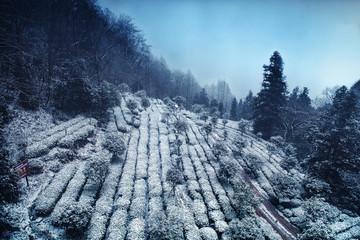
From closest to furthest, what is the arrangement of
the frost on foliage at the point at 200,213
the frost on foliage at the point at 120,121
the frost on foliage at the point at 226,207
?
the frost on foliage at the point at 200,213 → the frost on foliage at the point at 226,207 → the frost on foliage at the point at 120,121

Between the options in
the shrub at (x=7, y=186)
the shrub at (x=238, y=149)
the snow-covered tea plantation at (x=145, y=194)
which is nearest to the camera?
the shrub at (x=7, y=186)

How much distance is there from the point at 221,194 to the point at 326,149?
15.0m

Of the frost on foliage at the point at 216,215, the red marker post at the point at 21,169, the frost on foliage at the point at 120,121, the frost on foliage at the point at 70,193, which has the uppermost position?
the frost on foliage at the point at 120,121

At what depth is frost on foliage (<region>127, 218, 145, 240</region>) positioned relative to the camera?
10447mm

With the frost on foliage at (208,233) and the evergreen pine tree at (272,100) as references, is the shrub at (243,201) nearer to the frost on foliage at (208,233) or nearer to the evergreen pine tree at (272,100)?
the frost on foliage at (208,233)

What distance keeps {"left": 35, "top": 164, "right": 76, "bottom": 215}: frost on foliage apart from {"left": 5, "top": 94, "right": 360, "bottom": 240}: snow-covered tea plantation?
0.06 m

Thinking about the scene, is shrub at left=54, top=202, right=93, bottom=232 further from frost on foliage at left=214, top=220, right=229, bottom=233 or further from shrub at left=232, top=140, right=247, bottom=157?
shrub at left=232, top=140, right=247, bottom=157

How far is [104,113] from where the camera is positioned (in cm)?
2573

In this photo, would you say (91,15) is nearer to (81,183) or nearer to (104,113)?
(104,113)

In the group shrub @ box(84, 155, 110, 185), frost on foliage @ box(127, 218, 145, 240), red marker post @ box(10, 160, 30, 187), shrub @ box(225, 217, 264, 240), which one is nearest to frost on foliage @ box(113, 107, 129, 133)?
shrub @ box(84, 155, 110, 185)

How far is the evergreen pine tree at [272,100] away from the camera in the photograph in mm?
33844

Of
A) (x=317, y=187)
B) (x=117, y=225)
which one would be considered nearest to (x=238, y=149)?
(x=317, y=187)

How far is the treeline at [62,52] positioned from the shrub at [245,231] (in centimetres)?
1697

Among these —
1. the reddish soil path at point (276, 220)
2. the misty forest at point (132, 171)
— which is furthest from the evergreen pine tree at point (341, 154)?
the reddish soil path at point (276, 220)
